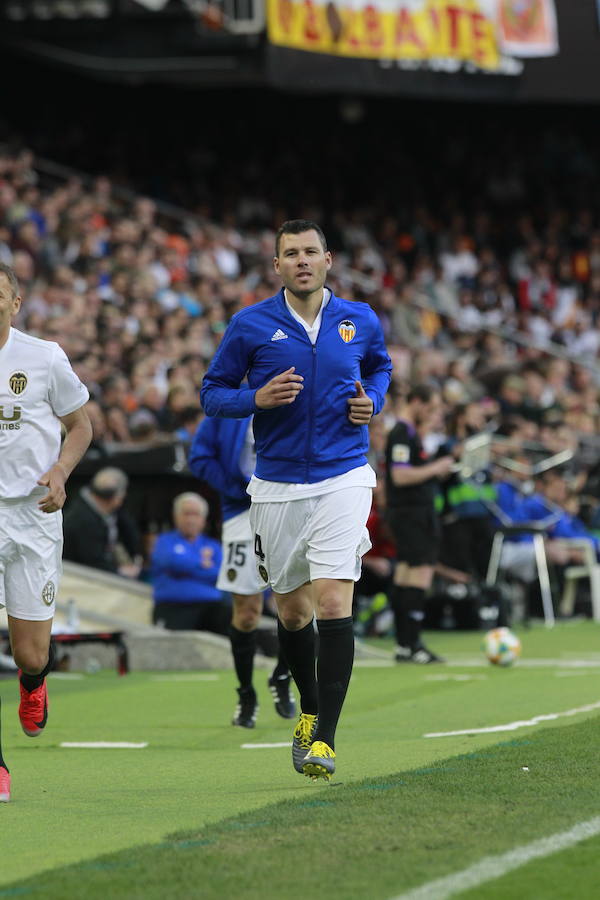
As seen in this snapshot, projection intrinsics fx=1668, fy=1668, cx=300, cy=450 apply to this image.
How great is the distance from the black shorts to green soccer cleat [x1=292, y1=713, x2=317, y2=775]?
19.4 feet

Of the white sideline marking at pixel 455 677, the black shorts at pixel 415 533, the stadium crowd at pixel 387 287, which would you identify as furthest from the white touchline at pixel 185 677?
the stadium crowd at pixel 387 287

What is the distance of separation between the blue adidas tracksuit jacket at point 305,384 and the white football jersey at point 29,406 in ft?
2.20

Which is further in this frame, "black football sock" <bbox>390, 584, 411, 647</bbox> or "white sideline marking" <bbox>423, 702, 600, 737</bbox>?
"black football sock" <bbox>390, 584, 411, 647</bbox>

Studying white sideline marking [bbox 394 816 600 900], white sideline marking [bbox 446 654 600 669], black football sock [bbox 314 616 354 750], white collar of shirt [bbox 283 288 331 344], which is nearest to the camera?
white sideline marking [bbox 394 816 600 900]

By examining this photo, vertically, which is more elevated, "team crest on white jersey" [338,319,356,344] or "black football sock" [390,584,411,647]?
"team crest on white jersey" [338,319,356,344]

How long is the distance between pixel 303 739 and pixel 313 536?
2.89 ft

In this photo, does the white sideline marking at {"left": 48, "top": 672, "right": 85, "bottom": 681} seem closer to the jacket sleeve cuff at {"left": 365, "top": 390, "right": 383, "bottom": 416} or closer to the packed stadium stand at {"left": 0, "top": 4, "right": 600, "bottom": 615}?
the packed stadium stand at {"left": 0, "top": 4, "right": 600, "bottom": 615}

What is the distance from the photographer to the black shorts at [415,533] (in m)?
13.1

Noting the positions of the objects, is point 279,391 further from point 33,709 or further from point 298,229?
point 33,709

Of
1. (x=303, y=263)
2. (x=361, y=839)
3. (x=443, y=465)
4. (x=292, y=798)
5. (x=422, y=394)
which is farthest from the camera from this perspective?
(x=422, y=394)

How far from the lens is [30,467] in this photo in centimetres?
682

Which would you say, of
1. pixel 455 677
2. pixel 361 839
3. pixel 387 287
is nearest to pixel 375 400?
pixel 361 839

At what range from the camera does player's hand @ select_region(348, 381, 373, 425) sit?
6.96 meters

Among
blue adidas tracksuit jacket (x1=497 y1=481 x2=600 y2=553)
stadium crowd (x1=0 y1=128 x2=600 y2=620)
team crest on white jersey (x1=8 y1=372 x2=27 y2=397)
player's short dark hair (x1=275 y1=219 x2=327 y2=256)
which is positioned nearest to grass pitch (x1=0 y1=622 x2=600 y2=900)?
team crest on white jersey (x1=8 y1=372 x2=27 y2=397)
